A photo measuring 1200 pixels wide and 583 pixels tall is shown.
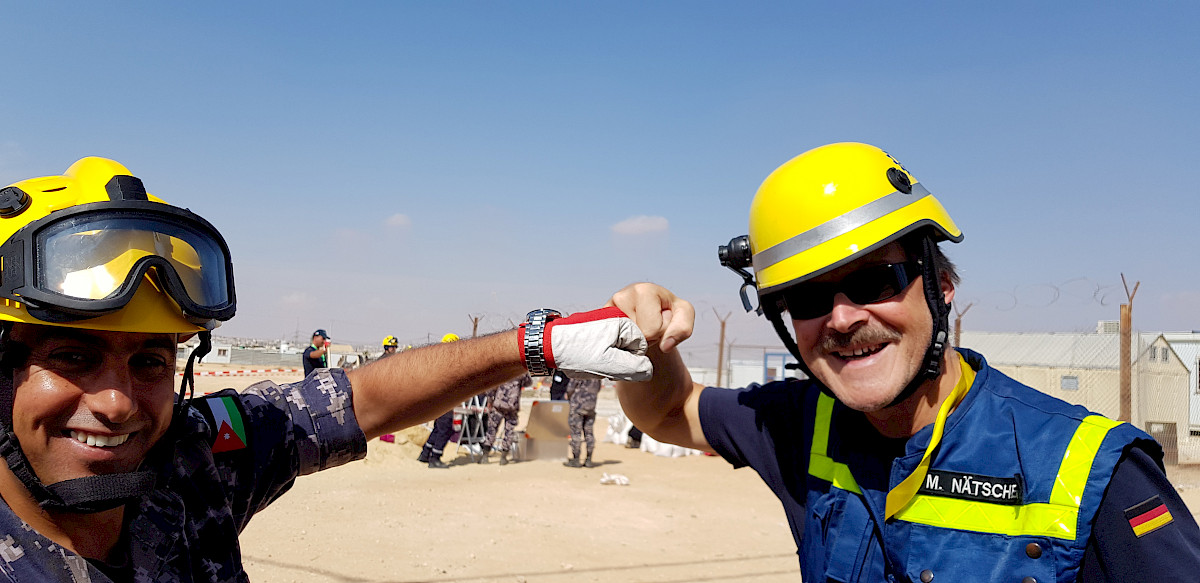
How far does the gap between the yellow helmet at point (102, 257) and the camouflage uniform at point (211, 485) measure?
0.43 metres

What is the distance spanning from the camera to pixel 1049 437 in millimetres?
2121

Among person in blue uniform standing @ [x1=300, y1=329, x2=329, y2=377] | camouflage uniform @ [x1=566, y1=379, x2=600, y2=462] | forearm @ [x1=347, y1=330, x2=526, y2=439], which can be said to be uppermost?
forearm @ [x1=347, y1=330, x2=526, y2=439]

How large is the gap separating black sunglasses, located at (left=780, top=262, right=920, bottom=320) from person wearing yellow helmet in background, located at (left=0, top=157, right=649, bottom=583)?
5.78 ft

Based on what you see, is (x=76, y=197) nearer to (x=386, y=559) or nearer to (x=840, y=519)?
(x=840, y=519)

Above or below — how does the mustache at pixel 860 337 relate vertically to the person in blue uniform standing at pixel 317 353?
above

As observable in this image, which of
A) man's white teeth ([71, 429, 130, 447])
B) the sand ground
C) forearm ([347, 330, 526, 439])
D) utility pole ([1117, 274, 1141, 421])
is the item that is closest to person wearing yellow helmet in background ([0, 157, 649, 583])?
man's white teeth ([71, 429, 130, 447])

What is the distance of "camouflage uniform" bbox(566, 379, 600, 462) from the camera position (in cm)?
1316

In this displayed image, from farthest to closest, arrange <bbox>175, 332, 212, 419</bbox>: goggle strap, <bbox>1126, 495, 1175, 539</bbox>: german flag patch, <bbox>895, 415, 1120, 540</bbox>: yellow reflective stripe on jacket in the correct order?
<bbox>175, 332, 212, 419</bbox>: goggle strap
<bbox>895, 415, 1120, 540</bbox>: yellow reflective stripe on jacket
<bbox>1126, 495, 1175, 539</bbox>: german flag patch

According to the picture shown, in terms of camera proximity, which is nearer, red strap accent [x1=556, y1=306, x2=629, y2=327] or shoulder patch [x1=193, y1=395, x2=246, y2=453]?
shoulder patch [x1=193, y1=395, x2=246, y2=453]

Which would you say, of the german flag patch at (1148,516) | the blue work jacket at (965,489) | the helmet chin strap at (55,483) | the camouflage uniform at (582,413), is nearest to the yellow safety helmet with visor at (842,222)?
the blue work jacket at (965,489)

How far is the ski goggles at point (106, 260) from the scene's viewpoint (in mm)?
1903

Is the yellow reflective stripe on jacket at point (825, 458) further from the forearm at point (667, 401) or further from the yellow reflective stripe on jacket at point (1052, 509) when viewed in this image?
the forearm at point (667, 401)

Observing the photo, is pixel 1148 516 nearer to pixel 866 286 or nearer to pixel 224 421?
pixel 866 286

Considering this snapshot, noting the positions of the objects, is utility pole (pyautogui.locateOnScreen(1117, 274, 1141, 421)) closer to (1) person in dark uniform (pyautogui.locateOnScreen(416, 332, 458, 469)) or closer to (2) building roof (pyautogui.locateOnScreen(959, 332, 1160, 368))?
(2) building roof (pyautogui.locateOnScreen(959, 332, 1160, 368))
